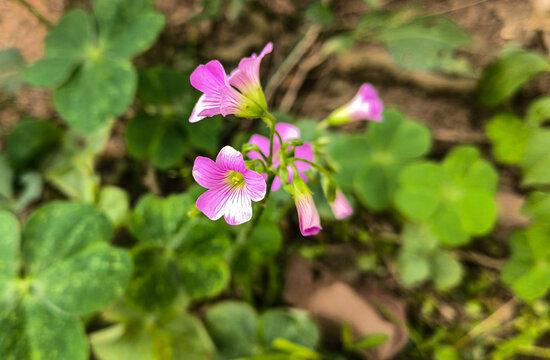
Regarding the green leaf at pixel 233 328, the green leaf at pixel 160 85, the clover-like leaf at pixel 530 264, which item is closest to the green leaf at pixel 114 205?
the green leaf at pixel 160 85

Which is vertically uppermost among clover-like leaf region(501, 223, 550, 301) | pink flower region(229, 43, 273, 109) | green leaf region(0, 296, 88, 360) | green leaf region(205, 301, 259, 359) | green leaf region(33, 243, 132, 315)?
pink flower region(229, 43, 273, 109)

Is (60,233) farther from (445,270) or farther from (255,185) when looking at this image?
(445,270)

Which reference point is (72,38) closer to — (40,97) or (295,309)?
(40,97)

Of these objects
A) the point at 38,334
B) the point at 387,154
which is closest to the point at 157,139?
the point at 38,334

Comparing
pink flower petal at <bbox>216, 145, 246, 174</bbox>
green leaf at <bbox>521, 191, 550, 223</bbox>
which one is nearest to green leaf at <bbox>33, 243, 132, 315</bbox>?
pink flower petal at <bbox>216, 145, 246, 174</bbox>

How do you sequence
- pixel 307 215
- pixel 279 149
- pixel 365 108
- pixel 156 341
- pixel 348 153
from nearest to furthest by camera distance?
pixel 307 215
pixel 279 149
pixel 365 108
pixel 156 341
pixel 348 153

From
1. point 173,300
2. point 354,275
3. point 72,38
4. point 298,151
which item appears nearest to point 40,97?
point 72,38

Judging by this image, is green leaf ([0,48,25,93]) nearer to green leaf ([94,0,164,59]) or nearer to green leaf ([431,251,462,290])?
green leaf ([94,0,164,59])
